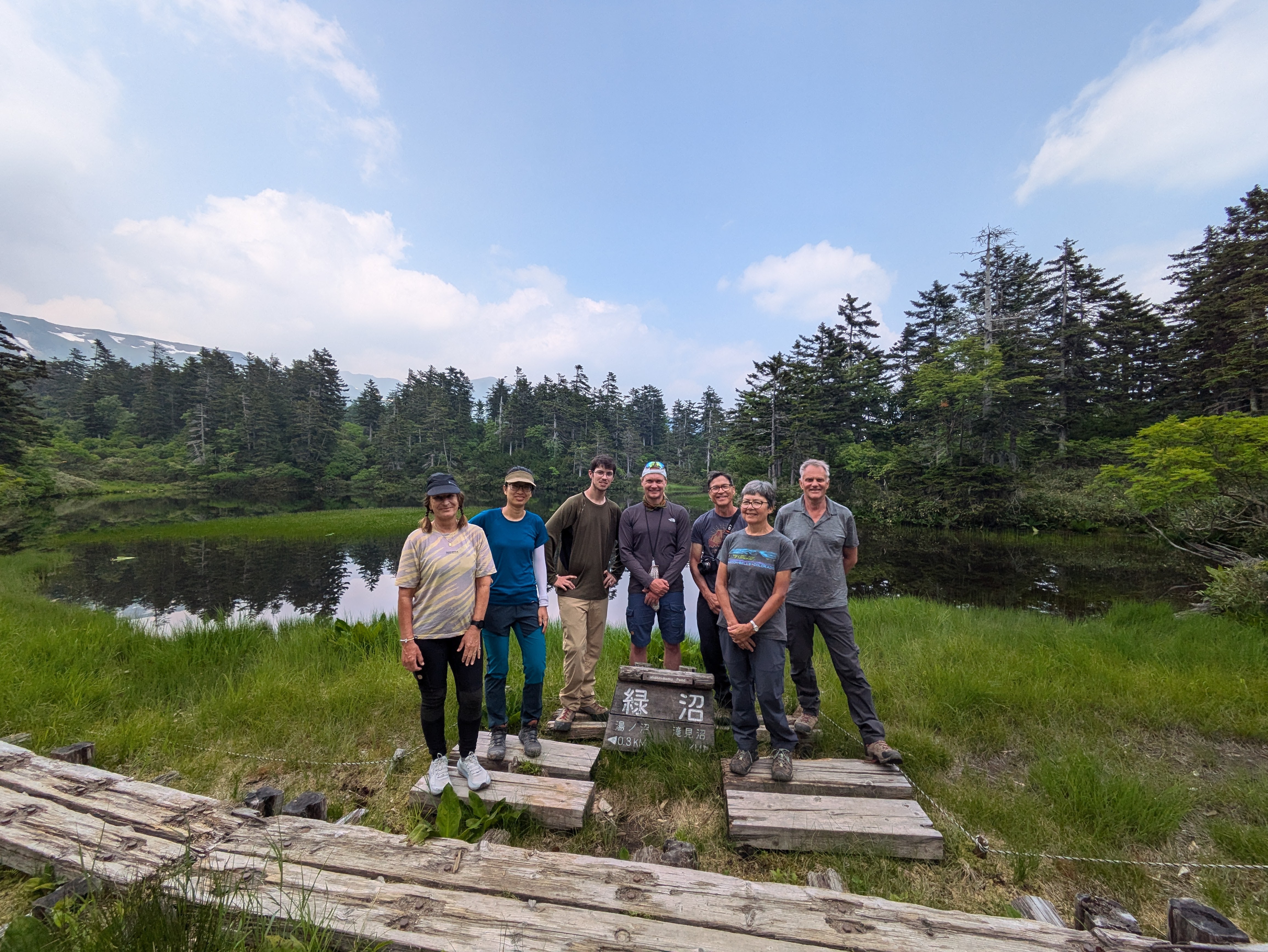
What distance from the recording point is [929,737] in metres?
4.09

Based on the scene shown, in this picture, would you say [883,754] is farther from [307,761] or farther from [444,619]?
[307,761]

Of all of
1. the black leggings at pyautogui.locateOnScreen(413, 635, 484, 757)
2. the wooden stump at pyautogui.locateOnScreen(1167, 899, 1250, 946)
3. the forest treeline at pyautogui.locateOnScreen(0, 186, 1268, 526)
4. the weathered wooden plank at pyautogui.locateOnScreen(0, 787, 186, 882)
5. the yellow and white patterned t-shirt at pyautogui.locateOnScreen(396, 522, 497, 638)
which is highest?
the forest treeline at pyautogui.locateOnScreen(0, 186, 1268, 526)

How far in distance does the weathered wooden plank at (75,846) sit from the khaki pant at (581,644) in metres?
2.49

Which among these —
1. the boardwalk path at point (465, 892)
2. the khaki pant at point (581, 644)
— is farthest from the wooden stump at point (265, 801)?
the khaki pant at point (581, 644)

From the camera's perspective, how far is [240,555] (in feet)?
56.6

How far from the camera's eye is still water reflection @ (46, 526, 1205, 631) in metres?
11.1

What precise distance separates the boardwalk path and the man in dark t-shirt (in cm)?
220

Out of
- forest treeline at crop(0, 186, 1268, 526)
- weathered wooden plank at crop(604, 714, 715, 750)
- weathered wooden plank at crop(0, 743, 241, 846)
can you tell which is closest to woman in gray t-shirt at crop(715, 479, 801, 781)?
weathered wooden plank at crop(604, 714, 715, 750)

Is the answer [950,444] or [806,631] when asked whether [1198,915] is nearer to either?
[806,631]

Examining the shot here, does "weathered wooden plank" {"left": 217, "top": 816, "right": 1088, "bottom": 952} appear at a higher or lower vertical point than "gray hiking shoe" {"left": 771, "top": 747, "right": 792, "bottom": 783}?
higher

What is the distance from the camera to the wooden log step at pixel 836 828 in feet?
9.20

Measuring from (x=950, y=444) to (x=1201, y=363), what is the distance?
10.2 m

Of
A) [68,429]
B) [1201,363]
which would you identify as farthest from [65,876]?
[68,429]

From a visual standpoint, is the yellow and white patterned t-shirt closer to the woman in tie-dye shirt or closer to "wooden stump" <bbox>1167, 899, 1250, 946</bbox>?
the woman in tie-dye shirt
